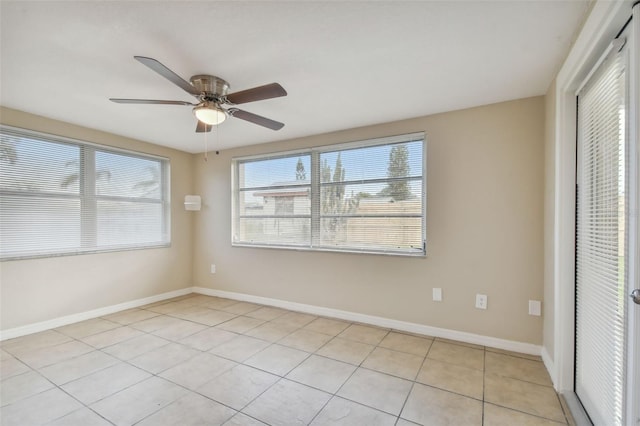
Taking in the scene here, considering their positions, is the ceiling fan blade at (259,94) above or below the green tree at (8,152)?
above

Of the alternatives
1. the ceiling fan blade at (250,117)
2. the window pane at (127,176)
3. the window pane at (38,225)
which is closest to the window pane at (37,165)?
the window pane at (38,225)

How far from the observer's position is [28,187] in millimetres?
3104

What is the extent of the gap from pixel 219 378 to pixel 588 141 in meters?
3.01

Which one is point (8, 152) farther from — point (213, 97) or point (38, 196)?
point (213, 97)

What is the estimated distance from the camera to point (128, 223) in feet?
13.3

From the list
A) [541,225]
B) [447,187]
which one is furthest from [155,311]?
[541,225]

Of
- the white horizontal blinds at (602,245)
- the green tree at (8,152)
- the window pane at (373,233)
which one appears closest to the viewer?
the white horizontal blinds at (602,245)

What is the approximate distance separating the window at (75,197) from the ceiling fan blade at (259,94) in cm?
258

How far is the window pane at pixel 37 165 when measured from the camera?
Answer: 2977 millimetres

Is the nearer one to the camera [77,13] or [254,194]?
[77,13]

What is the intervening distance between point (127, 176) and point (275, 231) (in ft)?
7.10

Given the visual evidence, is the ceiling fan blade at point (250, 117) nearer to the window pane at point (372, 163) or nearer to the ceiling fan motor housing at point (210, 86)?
the ceiling fan motor housing at point (210, 86)

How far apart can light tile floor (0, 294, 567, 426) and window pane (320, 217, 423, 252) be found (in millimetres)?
936

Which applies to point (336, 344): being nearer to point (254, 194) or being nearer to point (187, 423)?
point (187, 423)
